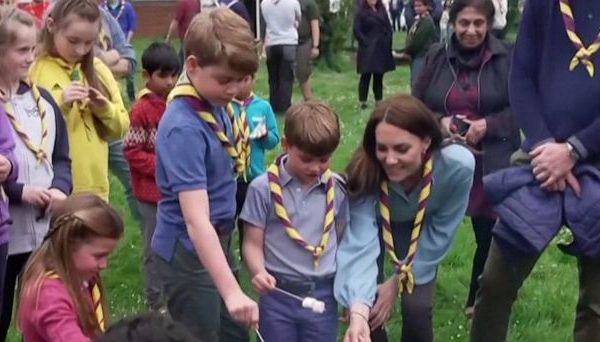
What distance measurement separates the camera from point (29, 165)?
174 inches

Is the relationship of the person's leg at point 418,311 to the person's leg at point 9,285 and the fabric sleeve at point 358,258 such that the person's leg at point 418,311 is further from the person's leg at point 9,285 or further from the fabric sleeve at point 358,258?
the person's leg at point 9,285

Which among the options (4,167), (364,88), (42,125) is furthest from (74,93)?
(364,88)

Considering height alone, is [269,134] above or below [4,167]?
below

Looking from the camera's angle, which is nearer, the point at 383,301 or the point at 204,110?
the point at 204,110

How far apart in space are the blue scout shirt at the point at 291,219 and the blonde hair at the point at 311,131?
19cm

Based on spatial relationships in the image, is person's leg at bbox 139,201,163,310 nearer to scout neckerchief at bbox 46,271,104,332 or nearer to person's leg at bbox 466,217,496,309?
scout neckerchief at bbox 46,271,104,332

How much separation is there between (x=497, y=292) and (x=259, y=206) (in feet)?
3.43

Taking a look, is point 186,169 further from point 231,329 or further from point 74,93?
point 74,93

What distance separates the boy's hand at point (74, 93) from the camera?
15.3 ft

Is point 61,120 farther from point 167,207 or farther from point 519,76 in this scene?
point 519,76

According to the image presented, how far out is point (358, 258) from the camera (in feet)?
13.4

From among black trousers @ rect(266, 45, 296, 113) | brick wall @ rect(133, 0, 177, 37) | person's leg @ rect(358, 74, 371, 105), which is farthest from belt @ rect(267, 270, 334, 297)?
brick wall @ rect(133, 0, 177, 37)

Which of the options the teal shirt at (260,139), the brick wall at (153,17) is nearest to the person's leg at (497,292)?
the teal shirt at (260,139)

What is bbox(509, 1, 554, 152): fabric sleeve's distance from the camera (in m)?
4.22
